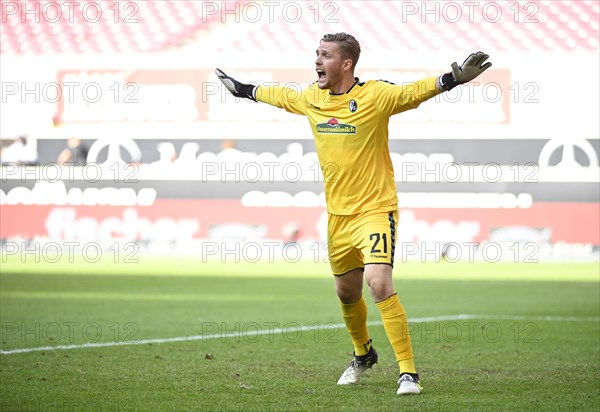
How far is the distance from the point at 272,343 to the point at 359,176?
3.18m

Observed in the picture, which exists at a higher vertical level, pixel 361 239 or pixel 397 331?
pixel 361 239

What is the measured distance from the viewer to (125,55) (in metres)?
26.5

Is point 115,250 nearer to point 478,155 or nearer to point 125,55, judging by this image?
point 125,55

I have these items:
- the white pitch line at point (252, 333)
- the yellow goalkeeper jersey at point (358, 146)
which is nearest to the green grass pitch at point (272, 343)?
the white pitch line at point (252, 333)

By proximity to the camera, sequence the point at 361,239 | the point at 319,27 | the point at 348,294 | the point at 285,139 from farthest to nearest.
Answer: the point at 319,27 → the point at 285,139 → the point at 348,294 → the point at 361,239

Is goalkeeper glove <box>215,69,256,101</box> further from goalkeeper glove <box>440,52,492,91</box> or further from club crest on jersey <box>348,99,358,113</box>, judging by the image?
goalkeeper glove <box>440,52,492,91</box>

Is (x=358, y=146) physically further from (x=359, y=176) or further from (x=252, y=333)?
(x=252, y=333)

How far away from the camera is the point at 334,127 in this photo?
6.97 meters

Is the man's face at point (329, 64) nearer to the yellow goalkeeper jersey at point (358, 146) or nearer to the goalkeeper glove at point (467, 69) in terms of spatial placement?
the yellow goalkeeper jersey at point (358, 146)

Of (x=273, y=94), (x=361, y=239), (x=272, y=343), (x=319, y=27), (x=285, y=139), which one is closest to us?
(x=361, y=239)

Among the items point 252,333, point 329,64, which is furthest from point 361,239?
point 252,333

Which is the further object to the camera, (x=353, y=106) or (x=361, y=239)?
(x=353, y=106)

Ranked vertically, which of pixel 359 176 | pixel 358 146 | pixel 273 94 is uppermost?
pixel 273 94

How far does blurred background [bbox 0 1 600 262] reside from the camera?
72.7ft
